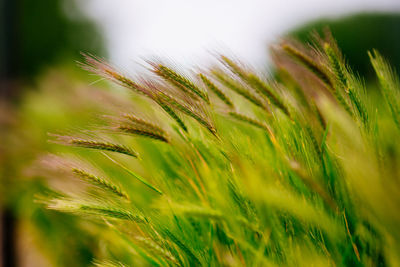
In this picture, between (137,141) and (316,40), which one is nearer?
(316,40)

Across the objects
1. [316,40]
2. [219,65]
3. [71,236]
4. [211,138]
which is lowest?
[71,236]

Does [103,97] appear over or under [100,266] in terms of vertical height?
over

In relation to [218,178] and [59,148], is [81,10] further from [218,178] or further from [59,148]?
[218,178]

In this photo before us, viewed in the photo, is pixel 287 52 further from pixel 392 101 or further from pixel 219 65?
pixel 392 101

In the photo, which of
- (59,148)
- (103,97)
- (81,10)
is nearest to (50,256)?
(59,148)

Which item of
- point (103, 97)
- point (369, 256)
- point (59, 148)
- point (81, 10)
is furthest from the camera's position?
point (81, 10)

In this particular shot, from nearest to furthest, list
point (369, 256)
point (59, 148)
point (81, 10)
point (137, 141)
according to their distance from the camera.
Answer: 1. point (369, 256)
2. point (137, 141)
3. point (59, 148)
4. point (81, 10)

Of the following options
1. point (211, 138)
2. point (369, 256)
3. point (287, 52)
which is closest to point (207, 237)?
point (211, 138)
